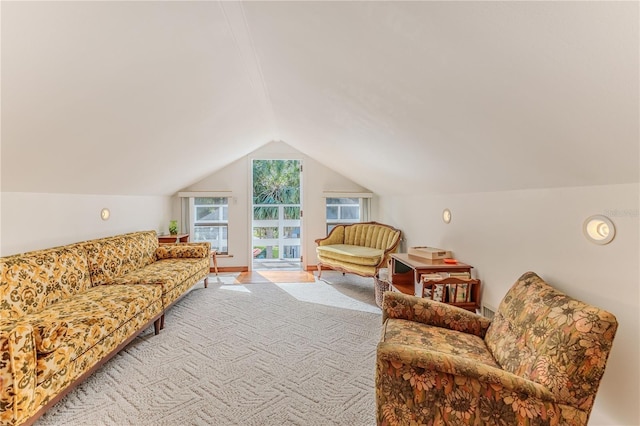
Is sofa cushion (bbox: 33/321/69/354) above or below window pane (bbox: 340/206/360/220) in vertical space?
below

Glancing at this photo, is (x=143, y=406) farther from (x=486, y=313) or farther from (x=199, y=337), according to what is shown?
(x=486, y=313)

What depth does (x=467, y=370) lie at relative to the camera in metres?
1.15

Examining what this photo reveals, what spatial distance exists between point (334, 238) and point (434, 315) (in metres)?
3.13

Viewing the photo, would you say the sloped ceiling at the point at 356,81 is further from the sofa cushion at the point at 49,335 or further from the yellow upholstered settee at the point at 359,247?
the yellow upholstered settee at the point at 359,247

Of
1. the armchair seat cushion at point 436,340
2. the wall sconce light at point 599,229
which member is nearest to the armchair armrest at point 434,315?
the armchair seat cushion at point 436,340

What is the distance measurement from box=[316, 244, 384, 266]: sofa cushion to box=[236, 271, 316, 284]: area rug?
501mm

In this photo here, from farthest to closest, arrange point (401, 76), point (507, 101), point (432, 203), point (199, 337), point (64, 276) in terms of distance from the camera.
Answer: point (432, 203) < point (199, 337) < point (64, 276) < point (401, 76) < point (507, 101)

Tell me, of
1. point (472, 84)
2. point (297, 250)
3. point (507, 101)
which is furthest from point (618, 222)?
point (297, 250)

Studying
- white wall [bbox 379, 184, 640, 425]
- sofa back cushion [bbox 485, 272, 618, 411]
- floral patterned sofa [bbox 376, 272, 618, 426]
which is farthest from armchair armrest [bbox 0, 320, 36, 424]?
white wall [bbox 379, 184, 640, 425]

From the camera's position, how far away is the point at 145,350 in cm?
243

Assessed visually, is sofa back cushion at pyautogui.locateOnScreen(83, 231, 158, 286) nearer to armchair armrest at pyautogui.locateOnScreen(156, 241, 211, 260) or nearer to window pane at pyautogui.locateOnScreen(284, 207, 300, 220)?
armchair armrest at pyautogui.locateOnScreen(156, 241, 211, 260)

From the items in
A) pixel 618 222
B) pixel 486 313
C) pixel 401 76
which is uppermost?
pixel 401 76

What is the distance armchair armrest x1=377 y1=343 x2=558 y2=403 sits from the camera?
1104mm

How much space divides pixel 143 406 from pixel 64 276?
1.35 metres
